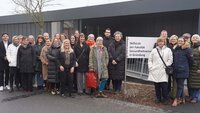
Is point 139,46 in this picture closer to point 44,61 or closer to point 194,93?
point 194,93

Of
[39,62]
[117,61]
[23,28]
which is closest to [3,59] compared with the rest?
[39,62]

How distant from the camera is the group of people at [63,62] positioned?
9.36 meters

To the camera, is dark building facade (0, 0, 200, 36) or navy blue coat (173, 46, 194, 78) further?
dark building facade (0, 0, 200, 36)

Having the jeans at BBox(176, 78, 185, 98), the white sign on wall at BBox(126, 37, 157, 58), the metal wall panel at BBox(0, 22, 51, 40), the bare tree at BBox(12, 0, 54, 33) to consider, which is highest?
the bare tree at BBox(12, 0, 54, 33)

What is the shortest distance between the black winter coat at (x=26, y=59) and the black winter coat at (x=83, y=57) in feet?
4.95

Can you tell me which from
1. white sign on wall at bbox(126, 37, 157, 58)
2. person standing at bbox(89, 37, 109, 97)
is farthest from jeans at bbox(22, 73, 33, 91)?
white sign on wall at bbox(126, 37, 157, 58)

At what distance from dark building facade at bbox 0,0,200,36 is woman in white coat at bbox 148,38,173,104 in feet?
17.6

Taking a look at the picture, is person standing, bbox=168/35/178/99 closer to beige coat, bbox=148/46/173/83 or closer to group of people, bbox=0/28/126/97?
beige coat, bbox=148/46/173/83

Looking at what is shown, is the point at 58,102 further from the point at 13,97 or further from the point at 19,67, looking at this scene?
the point at 19,67

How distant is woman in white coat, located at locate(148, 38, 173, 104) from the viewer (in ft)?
27.1

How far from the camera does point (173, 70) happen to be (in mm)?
8320

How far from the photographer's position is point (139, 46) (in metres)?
9.36

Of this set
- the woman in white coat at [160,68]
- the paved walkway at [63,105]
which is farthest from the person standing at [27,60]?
the woman in white coat at [160,68]

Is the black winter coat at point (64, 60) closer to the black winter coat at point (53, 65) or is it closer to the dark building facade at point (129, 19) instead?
the black winter coat at point (53, 65)
